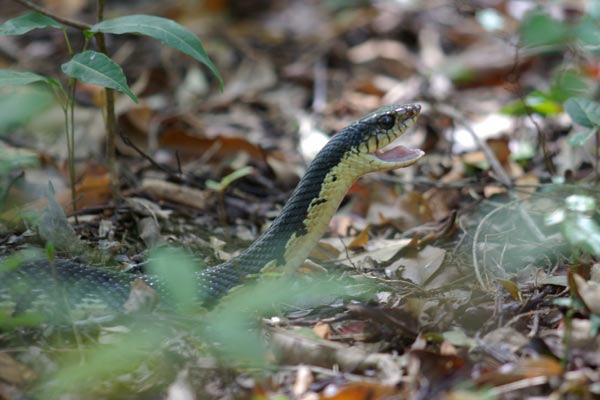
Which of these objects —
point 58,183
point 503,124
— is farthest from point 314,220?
point 503,124

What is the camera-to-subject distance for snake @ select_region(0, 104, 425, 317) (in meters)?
4.57

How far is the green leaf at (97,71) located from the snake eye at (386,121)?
5.88 ft

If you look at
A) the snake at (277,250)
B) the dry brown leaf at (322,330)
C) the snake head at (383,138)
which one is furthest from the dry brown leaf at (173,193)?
the dry brown leaf at (322,330)

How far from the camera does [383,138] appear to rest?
17.8ft

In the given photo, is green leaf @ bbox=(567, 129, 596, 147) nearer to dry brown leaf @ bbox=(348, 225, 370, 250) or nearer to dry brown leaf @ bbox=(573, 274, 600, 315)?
dry brown leaf @ bbox=(573, 274, 600, 315)

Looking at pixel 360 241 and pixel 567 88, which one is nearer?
pixel 360 241

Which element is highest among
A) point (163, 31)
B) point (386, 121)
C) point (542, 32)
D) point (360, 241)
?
point (163, 31)

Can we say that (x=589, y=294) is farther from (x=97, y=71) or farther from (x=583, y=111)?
(x=97, y=71)

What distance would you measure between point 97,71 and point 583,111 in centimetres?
334

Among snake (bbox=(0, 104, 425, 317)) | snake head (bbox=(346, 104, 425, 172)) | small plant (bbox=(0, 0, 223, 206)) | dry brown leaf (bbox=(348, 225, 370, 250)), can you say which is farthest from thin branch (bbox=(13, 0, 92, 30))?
dry brown leaf (bbox=(348, 225, 370, 250))

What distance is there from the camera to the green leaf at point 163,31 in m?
4.75

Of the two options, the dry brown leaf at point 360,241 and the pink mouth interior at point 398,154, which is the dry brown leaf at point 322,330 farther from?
the dry brown leaf at point 360,241

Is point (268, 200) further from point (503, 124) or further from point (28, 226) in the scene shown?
point (503, 124)

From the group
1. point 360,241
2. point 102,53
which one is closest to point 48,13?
point 102,53
